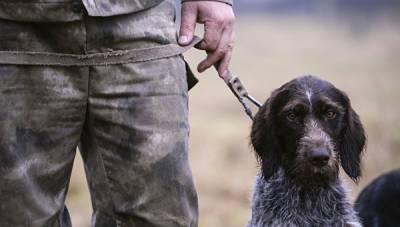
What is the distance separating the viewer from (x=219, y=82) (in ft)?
77.9

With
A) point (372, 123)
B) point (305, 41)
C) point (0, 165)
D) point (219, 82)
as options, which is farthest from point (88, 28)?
point (305, 41)

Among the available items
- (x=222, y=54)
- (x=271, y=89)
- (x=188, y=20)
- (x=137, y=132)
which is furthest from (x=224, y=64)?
(x=271, y=89)

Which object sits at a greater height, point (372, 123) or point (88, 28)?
point (88, 28)

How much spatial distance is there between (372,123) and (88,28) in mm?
9315

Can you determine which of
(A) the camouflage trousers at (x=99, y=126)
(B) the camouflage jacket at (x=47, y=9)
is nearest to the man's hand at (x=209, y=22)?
(A) the camouflage trousers at (x=99, y=126)

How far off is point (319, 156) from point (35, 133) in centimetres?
165

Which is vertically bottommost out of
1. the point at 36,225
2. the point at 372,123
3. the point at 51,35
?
the point at 372,123

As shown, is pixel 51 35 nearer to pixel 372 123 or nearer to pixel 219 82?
pixel 372 123

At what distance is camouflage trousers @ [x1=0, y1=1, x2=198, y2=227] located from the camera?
367cm

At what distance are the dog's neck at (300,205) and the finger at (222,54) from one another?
2.98ft

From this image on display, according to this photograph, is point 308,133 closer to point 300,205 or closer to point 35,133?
point 300,205

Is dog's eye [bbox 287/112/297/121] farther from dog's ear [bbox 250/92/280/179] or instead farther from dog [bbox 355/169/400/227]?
dog [bbox 355/169/400/227]

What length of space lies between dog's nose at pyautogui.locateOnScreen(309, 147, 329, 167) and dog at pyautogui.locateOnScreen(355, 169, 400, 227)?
1115 millimetres

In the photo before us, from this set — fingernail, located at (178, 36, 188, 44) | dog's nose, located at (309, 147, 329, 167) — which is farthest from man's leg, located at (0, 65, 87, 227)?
dog's nose, located at (309, 147, 329, 167)
